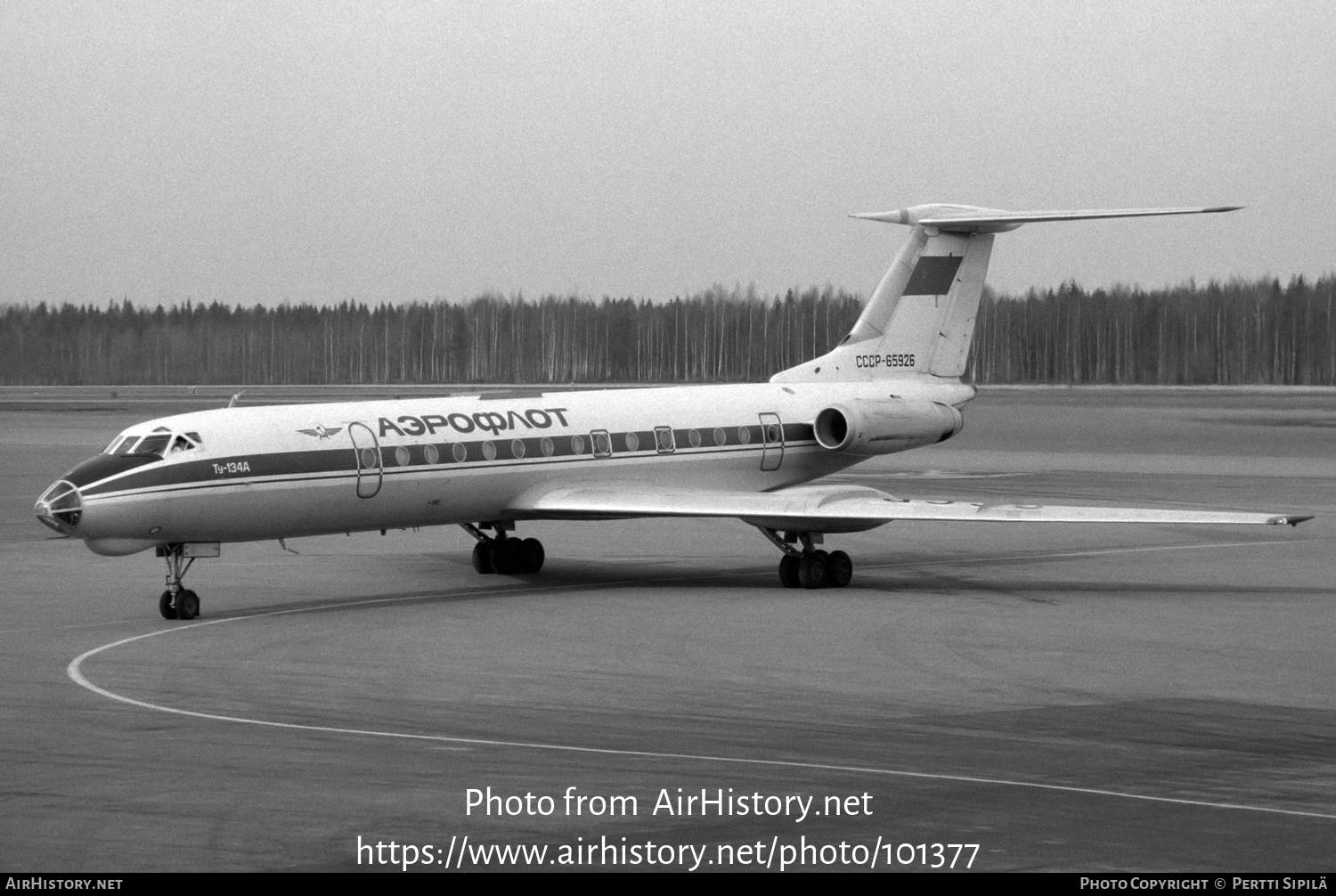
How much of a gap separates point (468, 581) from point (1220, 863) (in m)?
15.6

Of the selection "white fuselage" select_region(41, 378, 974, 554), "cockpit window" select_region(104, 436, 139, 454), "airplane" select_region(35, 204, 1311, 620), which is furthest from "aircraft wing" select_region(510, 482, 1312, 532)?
"cockpit window" select_region(104, 436, 139, 454)

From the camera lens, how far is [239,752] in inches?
500

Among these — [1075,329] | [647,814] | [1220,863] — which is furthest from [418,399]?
[1075,329]

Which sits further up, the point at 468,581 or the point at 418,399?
the point at 418,399

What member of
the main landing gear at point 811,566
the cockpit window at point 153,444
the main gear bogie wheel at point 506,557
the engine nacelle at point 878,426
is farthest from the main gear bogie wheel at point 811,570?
the cockpit window at point 153,444

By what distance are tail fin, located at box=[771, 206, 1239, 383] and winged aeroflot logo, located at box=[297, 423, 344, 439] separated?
8596 mm

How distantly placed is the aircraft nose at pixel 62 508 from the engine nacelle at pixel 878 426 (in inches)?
439

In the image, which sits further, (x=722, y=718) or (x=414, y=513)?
(x=414, y=513)

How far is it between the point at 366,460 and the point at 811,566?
5.85 metres

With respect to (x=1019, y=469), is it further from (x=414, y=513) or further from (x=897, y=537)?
(x=414, y=513)

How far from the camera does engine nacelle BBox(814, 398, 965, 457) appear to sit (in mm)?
26297

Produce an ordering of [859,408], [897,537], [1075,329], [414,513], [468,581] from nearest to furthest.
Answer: [414,513] < [468,581] < [859,408] < [897,537] < [1075,329]

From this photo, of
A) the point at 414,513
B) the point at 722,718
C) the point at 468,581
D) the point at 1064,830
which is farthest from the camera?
the point at 468,581

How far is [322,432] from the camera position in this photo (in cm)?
2158
